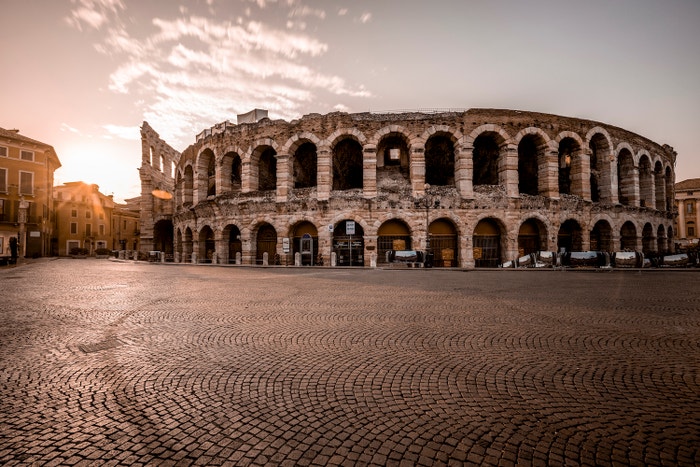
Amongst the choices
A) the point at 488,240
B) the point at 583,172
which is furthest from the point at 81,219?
the point at 583,172

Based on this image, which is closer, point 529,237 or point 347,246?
point 347,246

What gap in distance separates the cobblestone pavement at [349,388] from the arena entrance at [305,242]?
15.6 meters

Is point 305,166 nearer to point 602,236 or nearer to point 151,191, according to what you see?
point 151,191

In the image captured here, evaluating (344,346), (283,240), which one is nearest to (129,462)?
(344,346)

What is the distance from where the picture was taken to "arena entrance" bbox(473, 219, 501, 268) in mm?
21250

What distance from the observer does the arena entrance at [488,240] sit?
2125cm

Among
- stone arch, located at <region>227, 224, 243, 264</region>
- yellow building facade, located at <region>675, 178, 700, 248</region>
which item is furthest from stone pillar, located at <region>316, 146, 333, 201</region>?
yellow building facade, located at <region>675, 178, 700, 248</region>

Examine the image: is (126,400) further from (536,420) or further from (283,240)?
(283,240)

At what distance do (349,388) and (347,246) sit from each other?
18.5 metres

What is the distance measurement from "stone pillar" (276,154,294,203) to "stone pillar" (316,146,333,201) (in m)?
2.34

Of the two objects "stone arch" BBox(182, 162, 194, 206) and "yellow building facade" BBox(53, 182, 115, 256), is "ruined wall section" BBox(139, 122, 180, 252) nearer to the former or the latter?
"stone arch" BBox(182, 162, 194, 206)

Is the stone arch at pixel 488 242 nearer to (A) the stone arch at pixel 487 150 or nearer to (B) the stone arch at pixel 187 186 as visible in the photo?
(A) the stone arch at pixel 487 150

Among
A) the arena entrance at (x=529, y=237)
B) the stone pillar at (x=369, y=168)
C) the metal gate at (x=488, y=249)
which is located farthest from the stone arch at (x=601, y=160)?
the stone pillar at (x=369, y=168)

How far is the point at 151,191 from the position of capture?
3212cm
